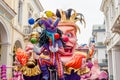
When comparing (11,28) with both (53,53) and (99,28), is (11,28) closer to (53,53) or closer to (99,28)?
(53,53)

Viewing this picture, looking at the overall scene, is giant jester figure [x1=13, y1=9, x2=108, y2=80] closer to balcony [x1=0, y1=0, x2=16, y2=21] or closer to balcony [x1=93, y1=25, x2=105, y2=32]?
balcony [x1=0, y1=0, x2=16, y2=21]

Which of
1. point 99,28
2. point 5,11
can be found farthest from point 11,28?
point 99,28

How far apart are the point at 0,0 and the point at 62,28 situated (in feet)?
24.7

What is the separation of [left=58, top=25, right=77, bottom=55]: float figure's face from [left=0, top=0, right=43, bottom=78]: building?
769 cm

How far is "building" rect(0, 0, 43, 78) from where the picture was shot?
52.2 ft

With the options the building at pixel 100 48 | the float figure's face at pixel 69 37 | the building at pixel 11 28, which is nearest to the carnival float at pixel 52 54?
the float figure's face at pixel 69 37

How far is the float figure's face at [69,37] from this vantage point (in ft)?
24.1

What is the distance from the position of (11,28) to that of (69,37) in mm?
10832

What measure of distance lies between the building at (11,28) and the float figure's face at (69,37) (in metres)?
7.69

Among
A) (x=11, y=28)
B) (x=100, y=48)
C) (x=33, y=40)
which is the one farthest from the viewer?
(x=100, y=48)

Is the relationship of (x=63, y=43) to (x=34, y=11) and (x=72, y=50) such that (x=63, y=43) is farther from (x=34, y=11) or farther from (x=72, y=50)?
(x=34, y=11)

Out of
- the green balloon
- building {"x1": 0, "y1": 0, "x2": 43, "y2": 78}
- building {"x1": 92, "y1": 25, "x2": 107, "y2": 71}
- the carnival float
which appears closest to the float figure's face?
the carnival float

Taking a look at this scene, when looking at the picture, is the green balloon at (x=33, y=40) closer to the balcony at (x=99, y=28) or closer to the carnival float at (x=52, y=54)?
the carnival float at (x=52, y=54)

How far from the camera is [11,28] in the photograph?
699 inches
